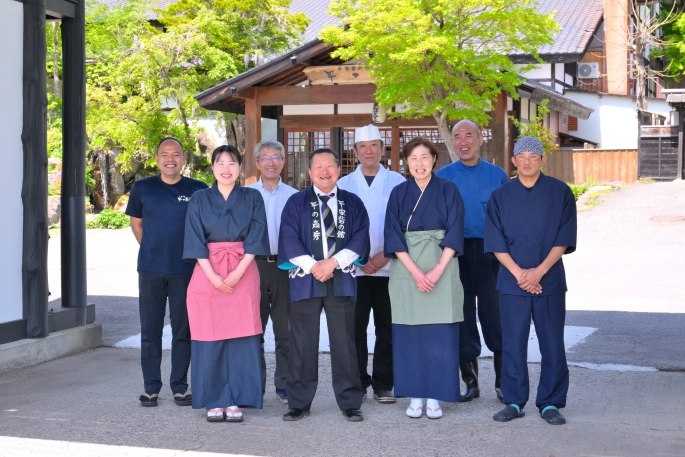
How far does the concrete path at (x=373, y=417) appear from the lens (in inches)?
157

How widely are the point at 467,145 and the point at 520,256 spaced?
0.90 meters

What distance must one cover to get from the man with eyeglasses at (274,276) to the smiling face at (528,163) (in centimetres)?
147

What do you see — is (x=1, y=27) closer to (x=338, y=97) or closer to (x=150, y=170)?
(x=338, y=97)

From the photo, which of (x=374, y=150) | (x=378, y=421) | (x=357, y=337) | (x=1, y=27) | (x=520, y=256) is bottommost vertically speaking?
(x=378, y=421)

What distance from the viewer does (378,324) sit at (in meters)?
5.16

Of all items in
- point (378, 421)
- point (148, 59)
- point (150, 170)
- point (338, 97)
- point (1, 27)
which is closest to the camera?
point (378, 421)

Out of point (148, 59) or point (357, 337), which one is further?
point (148, 59)

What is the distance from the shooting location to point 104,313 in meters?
8.30

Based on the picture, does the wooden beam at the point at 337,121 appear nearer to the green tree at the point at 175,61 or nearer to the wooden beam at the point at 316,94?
the wooden beam at the point at 316,94

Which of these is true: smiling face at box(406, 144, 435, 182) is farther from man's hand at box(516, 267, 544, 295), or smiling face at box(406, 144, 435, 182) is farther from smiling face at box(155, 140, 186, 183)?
smiling face at box(155, 140, 186, 183)

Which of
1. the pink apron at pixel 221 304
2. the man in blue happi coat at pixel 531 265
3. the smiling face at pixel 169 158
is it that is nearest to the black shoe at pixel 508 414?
the man in blue happi coat at pixel 531 265

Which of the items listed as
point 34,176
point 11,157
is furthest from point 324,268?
point 11,157

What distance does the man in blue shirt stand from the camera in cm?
506

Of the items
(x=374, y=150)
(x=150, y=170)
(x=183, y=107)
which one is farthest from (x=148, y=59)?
(x=374, y=150)
